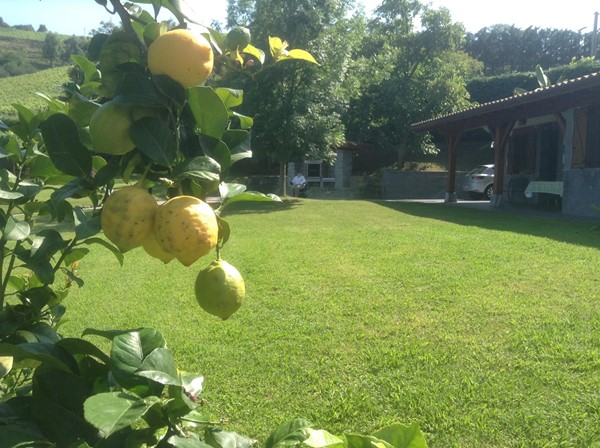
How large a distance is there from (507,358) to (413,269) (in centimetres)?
269

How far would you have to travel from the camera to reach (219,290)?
90 cm

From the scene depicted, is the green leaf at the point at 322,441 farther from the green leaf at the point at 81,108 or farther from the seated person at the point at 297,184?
the seated person at the point at 297,184

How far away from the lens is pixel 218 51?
99cm

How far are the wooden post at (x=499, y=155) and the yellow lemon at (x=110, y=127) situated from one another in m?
15.3

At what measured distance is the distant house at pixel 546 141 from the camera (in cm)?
1182

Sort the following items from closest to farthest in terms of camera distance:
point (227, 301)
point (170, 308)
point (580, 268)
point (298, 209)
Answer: point (227, 301), point (170, 308), point (580, 268), point (298, 209)

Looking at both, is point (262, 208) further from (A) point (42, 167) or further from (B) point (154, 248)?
(B) point (154, 248)

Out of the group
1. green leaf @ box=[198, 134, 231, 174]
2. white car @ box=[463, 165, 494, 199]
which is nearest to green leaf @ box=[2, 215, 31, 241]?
green leaf @ box=[198, 134, 231, 174]

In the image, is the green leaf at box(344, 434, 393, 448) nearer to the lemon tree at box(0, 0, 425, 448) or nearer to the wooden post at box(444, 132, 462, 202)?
the lemon tree at box(0, 0, 425, 448)

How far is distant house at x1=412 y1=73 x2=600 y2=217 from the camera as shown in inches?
465

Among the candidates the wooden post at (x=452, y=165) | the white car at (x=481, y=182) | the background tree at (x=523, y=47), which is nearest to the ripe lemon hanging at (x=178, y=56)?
the wooden post at (x=452, y=165)

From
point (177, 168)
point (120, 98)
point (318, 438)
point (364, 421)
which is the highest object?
point (120, 98)

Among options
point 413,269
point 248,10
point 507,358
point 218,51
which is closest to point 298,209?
point 248,10

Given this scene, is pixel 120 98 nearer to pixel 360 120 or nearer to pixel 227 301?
pixel 227 301
